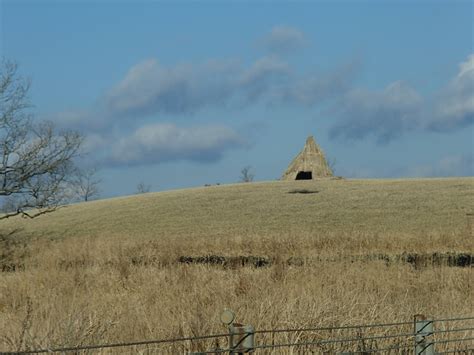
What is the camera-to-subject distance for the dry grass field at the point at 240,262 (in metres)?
9.68

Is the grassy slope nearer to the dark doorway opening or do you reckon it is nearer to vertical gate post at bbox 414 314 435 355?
the dark doorway opening

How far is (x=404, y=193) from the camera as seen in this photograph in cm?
5234

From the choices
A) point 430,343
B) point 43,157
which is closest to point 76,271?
point 43,157

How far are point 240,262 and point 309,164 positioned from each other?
5888cm

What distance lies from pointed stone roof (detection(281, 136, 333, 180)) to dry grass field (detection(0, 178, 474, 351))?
16.8m

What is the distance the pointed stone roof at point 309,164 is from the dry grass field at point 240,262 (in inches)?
661

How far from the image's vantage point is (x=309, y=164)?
8181 centimetres

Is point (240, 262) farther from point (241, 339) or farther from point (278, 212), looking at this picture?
point (278, 212)

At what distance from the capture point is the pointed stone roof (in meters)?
81.1

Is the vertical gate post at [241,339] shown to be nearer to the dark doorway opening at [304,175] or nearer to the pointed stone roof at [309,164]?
the pointed stone roof at [309,164]

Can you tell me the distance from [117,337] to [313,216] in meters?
35.1

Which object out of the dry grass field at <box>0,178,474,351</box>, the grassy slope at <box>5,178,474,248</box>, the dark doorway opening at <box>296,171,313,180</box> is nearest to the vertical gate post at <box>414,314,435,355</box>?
the dry grass field at <box>0,178,474,351</box>

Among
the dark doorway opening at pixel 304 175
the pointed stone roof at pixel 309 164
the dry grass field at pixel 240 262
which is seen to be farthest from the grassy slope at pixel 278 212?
the dark doorway opening at pixel 304 175

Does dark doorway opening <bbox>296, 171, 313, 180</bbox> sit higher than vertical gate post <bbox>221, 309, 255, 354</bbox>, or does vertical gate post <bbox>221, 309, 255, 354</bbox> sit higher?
dark doorway opening <bbox>296, 171, 313, 180</bbox>
